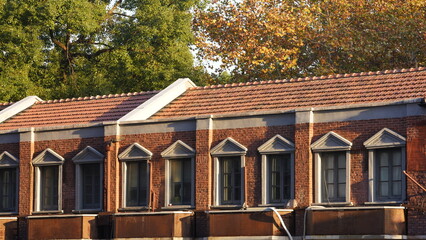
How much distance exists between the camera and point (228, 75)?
174 ft

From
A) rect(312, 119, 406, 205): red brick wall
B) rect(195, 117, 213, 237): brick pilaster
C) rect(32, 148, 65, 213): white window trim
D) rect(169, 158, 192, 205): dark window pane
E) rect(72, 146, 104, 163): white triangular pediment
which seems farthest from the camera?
rect(32, 148, 65, 213): white window trim

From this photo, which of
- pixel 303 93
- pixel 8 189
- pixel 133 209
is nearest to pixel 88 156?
pixel 133 209

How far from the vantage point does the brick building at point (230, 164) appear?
3156 cm

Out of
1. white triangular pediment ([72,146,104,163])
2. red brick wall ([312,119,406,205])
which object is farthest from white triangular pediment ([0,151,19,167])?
red brick wall ([312,119,406,205])

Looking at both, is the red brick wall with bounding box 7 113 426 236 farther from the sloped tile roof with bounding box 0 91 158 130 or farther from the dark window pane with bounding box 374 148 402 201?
the sloped tile roof with bounding box 0 91 158 130

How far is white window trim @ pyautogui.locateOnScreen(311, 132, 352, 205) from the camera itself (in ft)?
106

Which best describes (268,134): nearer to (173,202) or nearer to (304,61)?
(173,202)

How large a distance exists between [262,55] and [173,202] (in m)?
14.5

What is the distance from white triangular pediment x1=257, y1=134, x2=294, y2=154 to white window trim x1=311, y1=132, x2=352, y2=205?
2.80 ft

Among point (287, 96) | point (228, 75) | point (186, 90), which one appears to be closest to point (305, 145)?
point (287, 96)

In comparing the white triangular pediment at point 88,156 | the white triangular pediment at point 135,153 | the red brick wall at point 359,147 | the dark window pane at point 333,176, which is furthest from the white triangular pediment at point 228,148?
the white triangular pediment at point 88,156

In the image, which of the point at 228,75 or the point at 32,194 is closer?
the point at 32,194

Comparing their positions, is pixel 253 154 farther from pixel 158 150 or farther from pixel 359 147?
pixel 359 147

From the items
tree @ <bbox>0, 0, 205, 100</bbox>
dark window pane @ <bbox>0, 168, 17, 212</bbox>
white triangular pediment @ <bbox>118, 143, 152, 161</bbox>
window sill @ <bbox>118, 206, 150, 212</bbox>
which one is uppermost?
tree @ <bbox>0, 0, 205, 100</bbox>
